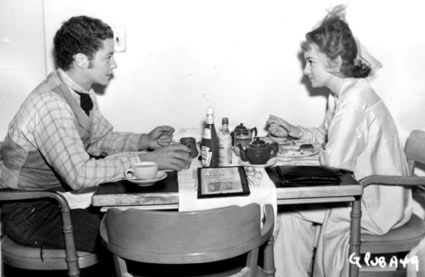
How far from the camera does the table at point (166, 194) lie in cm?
156

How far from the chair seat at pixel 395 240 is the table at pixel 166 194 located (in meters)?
0.26

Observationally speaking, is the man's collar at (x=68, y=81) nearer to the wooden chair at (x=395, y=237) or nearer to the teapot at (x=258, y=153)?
the teapot at (x=258, y=153)

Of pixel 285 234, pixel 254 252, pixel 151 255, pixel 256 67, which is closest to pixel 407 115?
pixel 256 67

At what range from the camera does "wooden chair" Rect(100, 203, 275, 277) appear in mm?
1230

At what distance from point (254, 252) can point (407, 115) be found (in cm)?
174

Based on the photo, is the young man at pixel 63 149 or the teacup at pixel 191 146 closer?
the young man at pixel 63 149

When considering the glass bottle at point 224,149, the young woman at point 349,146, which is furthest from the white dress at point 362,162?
the glass bottle at point 224,149

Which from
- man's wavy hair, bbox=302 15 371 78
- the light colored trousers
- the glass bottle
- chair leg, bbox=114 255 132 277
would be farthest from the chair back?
chair leg, bbox=114 255 132 277

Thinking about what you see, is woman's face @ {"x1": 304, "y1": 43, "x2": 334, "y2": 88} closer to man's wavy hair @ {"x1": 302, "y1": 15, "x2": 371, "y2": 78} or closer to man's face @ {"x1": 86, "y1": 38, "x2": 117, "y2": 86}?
man's wavy hair @ {"x1": 302, "y1": 15, "x2": 371, "y2": 78}

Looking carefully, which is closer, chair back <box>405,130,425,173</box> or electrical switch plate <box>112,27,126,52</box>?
chair back <box>405,130,425,173</box>

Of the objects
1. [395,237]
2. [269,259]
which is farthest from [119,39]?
[395,237]

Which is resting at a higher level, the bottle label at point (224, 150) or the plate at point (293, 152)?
the bottle label at point (224, 150)

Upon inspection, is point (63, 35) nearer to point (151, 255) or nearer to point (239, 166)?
point (239, 166)

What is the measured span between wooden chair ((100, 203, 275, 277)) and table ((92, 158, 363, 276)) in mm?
250
